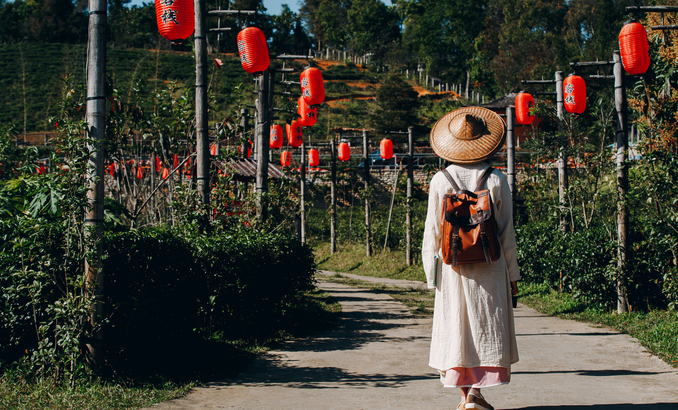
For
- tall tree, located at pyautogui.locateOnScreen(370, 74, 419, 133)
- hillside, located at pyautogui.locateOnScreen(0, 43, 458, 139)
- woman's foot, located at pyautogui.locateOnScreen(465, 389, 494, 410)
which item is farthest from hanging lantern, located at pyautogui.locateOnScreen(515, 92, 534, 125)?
tall tree, located at pyautogui.locateOnScreen(370, 74, 419, 133)

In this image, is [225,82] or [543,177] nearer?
[543,177]

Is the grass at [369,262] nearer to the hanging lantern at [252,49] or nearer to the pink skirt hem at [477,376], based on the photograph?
the hanging lantern at [252,49]

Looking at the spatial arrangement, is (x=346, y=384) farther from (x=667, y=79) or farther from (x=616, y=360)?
(x=667, y=79)

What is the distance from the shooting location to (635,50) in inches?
304

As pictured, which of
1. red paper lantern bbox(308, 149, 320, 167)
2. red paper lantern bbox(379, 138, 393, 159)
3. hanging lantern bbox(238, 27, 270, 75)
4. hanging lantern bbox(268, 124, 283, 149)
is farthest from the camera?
red paper lantern bbox(308, 149, 320, 167)

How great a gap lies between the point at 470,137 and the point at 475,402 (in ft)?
5.78

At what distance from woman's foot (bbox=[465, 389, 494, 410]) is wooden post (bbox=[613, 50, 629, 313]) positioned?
4989 mm

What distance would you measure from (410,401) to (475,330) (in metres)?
0.80

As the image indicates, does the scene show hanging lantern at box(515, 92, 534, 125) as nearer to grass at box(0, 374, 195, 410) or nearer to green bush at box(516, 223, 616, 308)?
green bush at box(516, 223, 616, 308)

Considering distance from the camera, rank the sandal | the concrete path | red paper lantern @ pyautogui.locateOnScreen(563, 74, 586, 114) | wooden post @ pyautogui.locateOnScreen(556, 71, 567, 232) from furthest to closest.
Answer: red paper lantern @ pyautogui.locateOnScreen(563, 74, 586, 114)
wooden post @ pyautogui.locateOnScreen(556, 71, 567, 232)
the concrete path
the sandal

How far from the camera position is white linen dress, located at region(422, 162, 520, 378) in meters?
3.74

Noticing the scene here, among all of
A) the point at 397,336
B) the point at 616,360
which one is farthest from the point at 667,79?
the point at 397,336

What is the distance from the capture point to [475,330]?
12.3 ft

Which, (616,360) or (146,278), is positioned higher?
(146,278)
